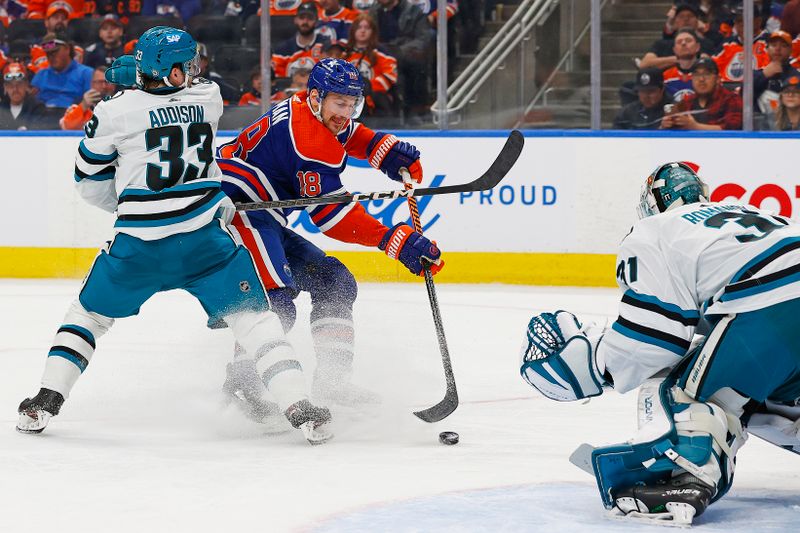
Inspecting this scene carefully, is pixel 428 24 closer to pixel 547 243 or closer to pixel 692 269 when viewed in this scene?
pixel 547 243

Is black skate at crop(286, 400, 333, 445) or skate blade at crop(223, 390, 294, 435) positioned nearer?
black skate at crop(286, 400, 333, 445)

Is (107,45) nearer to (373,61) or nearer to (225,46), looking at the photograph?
(225,46)

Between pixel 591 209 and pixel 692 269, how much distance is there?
4235 mm

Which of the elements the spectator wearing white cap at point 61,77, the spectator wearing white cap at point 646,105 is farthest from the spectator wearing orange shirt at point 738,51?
the spectator wearing white cap at point 61,77

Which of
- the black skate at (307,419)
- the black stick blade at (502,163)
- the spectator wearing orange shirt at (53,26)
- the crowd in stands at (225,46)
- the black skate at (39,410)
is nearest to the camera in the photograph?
the black skate at (307,419)

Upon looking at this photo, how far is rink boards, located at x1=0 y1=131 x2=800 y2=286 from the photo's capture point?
21.3 feet

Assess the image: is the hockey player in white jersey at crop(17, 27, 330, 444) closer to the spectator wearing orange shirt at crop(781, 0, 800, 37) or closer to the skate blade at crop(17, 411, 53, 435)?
the skate blade at crop(17, 411, 53, 435)

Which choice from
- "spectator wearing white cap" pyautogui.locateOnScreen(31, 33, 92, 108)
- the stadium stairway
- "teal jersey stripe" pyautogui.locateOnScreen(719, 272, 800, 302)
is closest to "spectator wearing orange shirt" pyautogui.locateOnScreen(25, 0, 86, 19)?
"spectator wearing white cap" pyautogui.locateOnScreen(31, 33, 92, 108)

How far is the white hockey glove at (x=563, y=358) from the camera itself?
103 inches

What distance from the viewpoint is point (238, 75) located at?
6977 mm

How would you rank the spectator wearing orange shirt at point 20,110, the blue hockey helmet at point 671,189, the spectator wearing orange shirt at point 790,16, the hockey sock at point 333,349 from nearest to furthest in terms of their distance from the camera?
1. the blue hockey helmet at point 671,189
2. the hockey sock at point 333,349
3. the spectator wearing orange shirt at point 790,16
4. the spectator wearing orange shirt at point 20,110

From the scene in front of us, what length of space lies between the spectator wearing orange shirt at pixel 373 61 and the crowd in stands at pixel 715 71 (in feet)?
3.96

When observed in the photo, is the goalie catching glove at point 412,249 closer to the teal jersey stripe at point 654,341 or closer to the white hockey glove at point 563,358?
the white hockey glove at point 563,358

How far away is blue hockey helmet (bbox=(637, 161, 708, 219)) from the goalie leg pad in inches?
13.6
